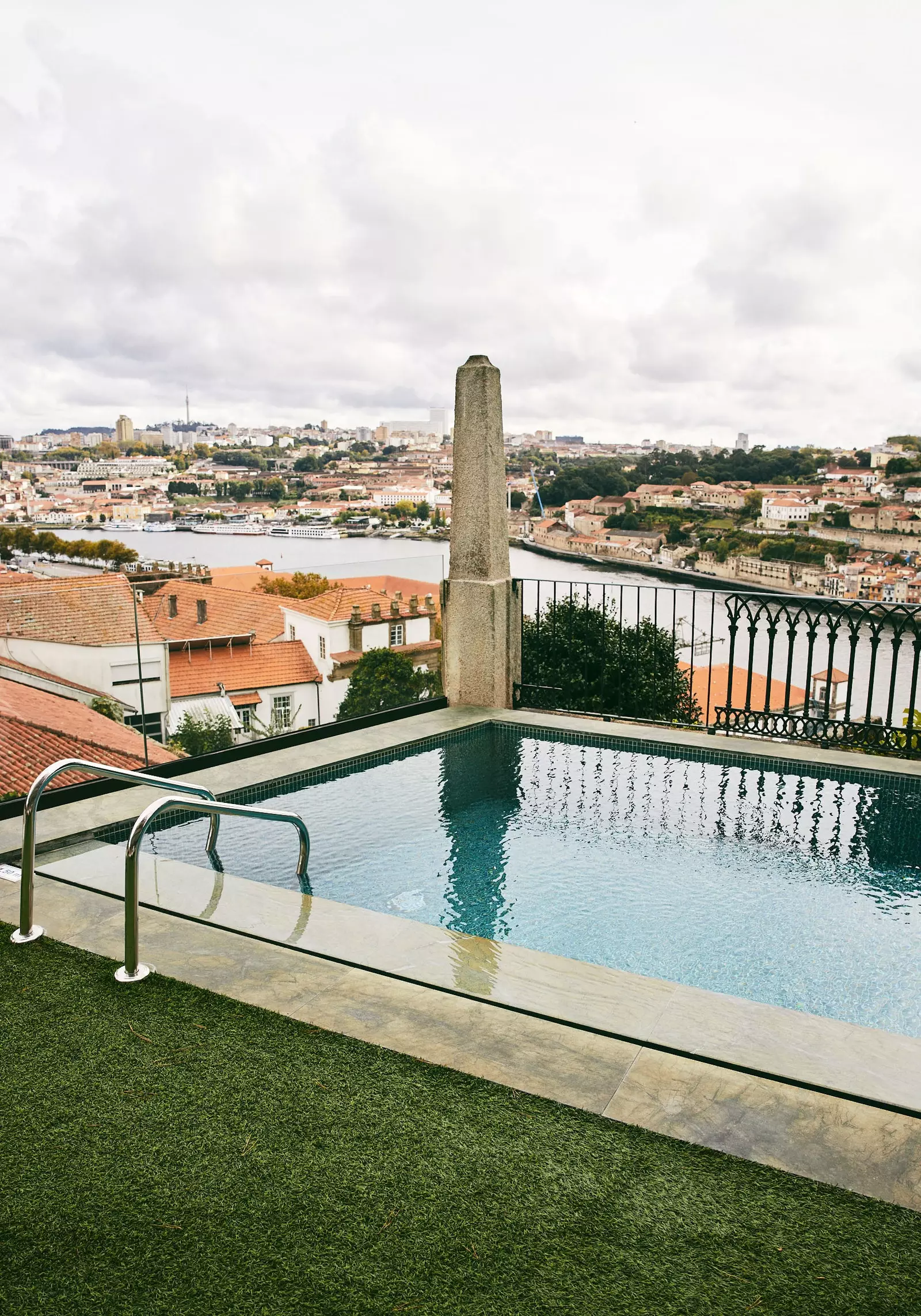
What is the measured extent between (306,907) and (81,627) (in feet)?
8.99

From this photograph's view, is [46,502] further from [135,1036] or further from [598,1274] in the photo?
[598,1274]

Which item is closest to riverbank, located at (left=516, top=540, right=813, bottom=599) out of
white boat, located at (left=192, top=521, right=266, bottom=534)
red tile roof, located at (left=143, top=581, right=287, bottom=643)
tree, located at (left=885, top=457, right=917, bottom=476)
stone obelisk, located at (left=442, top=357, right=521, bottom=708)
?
stone obelisk, located at (left=442, top=357, right=521, bottom=708)

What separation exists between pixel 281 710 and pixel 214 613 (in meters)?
0.87

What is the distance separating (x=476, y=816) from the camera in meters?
5.61

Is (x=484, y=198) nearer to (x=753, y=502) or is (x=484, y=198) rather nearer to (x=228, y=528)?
(x=753, y=502)

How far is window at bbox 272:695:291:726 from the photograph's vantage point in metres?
6.64

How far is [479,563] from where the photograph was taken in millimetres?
7535

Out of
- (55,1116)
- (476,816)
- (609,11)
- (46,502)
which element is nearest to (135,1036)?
(55,1116)

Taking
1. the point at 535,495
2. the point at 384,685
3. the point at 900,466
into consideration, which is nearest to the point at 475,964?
the point at 384,685

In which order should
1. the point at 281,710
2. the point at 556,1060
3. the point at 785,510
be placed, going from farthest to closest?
the point at 785,510 → the point at 281,710 → the point at 556,1060

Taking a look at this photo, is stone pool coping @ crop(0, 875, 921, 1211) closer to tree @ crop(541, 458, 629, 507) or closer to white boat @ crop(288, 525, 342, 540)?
white boat @ crop(288, 525, 342, 540)

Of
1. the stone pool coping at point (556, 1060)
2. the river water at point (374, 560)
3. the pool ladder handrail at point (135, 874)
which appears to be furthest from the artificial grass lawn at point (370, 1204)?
the river water at point (374, 560)

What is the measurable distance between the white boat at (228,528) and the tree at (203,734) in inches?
137

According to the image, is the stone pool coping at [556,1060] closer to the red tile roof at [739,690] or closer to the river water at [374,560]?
the river water at [374,560]
